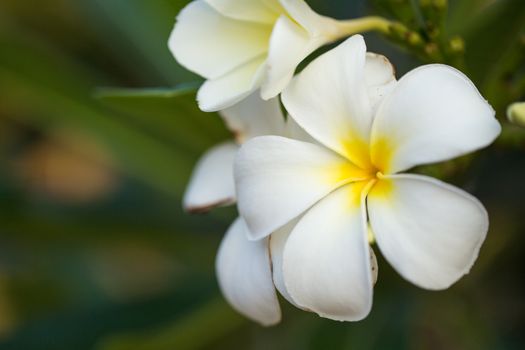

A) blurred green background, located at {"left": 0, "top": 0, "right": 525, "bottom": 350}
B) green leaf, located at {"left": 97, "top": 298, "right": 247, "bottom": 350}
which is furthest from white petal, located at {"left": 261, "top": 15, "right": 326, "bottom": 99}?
green leaf, located at {"left": 97, "top": 298, "right": 247, "bottom": 350}

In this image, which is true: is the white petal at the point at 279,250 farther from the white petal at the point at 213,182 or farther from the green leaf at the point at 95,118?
the green leaf at the point at 95,118

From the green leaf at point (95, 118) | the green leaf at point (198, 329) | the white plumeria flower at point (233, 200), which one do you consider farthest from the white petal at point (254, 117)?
the green leaf at point (198, 329)

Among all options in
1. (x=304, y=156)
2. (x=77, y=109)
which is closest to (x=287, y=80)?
(x=304, y=156)

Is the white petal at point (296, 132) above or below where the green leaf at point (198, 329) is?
above

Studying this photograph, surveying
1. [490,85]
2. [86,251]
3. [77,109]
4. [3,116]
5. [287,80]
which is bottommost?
[86,251]

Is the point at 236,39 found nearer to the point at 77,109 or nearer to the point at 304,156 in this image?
the point at 304,156

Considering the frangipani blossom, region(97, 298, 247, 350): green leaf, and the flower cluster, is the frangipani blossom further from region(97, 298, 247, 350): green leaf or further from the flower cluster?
region(97, 298, 247, 350): green leaf
